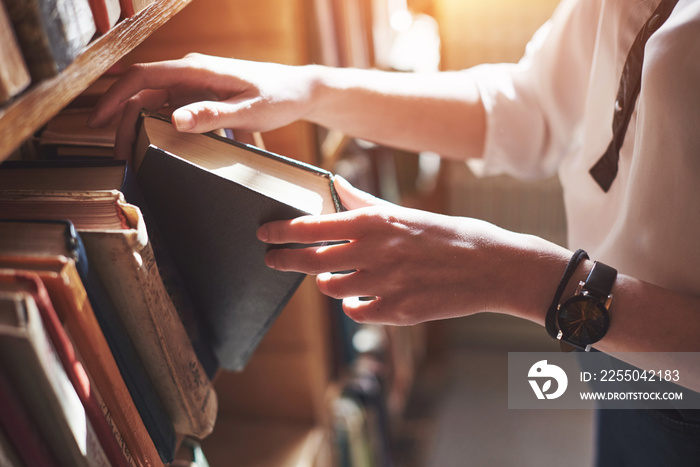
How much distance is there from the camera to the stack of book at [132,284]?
1.35ft

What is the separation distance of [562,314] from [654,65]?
0.94 ft

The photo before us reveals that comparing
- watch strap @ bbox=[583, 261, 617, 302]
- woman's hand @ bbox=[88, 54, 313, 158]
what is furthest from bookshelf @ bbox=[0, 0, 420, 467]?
watch strap @ bbox=[583, 261, 617, 302]

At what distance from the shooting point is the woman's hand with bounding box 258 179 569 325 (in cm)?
56

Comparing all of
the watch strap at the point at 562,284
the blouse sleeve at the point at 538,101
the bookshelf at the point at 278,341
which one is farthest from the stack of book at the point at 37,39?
the blouse sleeve at the point at 538,101

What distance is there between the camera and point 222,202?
572 mm

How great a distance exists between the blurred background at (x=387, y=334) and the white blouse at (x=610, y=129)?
0.39 meters

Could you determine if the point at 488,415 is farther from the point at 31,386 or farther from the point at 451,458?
the point at 31,386

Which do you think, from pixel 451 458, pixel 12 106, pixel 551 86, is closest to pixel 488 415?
pixel 451 458

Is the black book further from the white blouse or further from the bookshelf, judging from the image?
the white blouse

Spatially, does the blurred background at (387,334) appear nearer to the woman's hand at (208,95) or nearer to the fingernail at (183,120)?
the woman's hand at (208,95)

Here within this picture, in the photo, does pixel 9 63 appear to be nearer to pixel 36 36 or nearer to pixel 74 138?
pixel 36 36

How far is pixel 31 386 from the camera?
0.40 m

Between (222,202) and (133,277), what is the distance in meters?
0.13

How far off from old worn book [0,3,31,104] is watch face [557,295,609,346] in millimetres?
543
